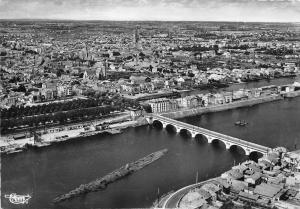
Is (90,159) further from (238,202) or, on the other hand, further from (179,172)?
(238,202)

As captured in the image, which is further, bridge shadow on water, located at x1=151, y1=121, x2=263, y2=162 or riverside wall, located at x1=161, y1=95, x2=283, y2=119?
riverside wall, located at x1=161, y1=95, x2=283, y2=119

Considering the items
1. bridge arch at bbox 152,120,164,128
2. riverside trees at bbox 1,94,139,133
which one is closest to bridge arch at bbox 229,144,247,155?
bridge arch at bbox 152,120,164,128

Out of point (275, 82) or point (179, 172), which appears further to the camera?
point (275, 82)

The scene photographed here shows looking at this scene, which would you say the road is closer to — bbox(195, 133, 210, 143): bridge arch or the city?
the city

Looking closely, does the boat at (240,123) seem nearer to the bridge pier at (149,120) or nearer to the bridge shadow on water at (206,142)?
the bridge shadow on water at (206,142)

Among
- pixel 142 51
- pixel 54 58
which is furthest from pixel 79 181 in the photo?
pixel 142 51

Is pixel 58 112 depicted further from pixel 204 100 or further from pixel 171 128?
A: pixel 204 100

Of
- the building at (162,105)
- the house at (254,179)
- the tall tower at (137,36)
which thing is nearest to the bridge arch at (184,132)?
the building at (162,105)
